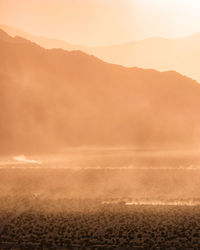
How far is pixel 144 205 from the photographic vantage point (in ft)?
182

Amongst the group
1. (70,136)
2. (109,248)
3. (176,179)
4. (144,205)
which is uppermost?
(70,136)

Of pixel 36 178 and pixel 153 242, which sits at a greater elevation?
pixel 36 178

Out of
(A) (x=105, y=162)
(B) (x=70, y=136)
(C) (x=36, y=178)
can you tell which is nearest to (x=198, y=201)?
(C) (x=36, y=178)

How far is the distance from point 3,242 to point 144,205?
71.3ft

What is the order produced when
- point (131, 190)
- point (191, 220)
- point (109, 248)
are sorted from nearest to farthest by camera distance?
point (109, 248), point (191, 220), point (131, 190)

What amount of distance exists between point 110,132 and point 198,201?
137m

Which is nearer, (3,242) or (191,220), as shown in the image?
(3,242)

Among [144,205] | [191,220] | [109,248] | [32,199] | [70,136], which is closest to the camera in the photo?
[109,248]

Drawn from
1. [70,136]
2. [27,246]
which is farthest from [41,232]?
[70,136]

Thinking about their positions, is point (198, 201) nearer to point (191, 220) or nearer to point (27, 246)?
point (191, 220)

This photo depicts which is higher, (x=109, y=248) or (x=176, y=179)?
(x=176, y=179)

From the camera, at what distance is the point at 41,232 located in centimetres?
4288

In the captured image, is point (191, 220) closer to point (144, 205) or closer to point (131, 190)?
point (144, 205)

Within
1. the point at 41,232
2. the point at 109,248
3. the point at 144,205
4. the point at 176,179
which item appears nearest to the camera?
the point at 109,248
